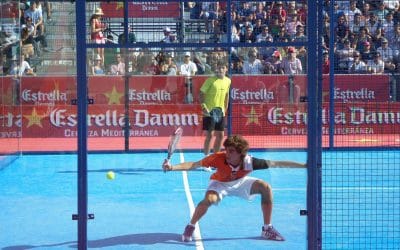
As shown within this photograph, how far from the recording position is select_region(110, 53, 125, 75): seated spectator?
10.8 metres

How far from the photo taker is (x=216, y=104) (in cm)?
1189

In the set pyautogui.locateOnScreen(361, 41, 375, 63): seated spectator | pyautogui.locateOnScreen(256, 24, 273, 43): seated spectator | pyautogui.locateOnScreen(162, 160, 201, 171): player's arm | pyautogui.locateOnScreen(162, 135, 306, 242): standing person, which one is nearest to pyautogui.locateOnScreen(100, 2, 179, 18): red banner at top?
pyautogui.locateOnScreen(256, 24, 273, 43): seated spectator

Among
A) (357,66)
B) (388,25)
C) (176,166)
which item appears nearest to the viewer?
(176,166)

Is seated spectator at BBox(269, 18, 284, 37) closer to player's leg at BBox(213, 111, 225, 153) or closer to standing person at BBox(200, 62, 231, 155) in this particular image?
standing person at BBox(200, 62, 231, 155)

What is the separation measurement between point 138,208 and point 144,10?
9.31 ft

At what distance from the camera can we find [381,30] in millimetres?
10484

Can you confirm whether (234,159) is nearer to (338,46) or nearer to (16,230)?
(16,230)

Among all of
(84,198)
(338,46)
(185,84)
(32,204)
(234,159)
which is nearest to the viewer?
(84,198)

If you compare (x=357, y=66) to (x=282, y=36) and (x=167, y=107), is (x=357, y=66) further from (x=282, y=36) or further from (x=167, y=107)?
(x=282, y=36)

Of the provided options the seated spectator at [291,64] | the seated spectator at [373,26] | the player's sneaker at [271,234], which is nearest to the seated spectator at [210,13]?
the seated spectator at [291,64]

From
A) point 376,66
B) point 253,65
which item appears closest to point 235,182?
point 253,65

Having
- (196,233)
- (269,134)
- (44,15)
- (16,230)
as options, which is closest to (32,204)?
(16,230)

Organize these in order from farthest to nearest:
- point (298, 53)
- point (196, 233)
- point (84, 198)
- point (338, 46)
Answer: point (338, 46)
point (298, 53)
point (196, 233)
point (84, 198)

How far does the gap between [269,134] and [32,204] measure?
5092mm
